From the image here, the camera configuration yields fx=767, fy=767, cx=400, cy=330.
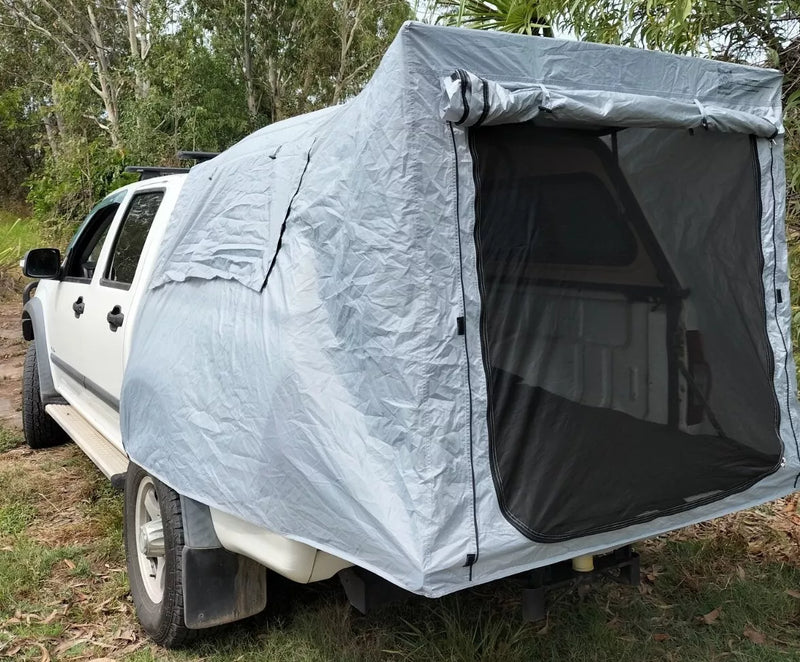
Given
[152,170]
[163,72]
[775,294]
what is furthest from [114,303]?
[163,72]

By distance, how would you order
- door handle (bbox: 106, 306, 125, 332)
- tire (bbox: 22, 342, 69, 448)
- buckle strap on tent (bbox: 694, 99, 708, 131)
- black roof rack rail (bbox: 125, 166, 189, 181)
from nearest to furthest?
buckle strap on tent (bbox: 694, 99, 708, 131), door handle (bbox: 106, 306, 125, 332), black roof rack rail (bbox: 125, 166, 189, 181), tire (bbox: 22, 342, 69, 448)

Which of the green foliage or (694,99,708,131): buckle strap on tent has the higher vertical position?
the green foliage

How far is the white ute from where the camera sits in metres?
2.90

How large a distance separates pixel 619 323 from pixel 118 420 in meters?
2.63

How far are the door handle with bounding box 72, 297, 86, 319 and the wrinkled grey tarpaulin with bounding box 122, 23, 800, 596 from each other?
1.88 metres

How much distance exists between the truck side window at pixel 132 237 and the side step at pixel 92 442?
898 mm

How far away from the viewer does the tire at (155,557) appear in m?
2.96

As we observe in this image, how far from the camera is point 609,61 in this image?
251 cm

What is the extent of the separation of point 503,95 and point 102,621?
115 inches

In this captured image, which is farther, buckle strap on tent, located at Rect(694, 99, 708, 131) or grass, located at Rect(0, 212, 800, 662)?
grass, located at Rect(0, 212, 800, 662)

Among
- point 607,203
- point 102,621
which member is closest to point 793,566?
point 607,203

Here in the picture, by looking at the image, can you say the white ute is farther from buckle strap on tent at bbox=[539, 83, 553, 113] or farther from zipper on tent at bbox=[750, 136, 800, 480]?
zipper on tent at bbox=[750, 136, 800, 480]

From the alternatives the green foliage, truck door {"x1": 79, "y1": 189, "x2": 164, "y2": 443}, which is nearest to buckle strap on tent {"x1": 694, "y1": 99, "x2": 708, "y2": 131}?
truck door {"x1": 79, "y1": 189, "x2": 164, "y2": 443}

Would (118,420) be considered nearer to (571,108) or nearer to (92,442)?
(92,442)
